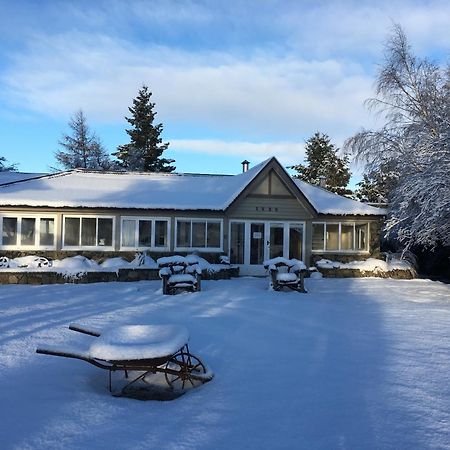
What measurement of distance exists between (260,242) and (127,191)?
20.1 feet

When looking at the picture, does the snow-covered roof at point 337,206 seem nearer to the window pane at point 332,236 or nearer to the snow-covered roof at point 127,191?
the window pane at point 332,236

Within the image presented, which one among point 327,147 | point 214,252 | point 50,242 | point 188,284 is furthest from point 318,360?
point 327,147

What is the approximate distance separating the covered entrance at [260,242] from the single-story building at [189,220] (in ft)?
0.14

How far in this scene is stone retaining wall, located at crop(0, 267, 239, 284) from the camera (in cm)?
1611

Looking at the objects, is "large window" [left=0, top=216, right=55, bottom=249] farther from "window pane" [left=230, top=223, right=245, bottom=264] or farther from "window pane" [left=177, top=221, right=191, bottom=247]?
"window pane" [left=230, top=223, right=245, bottom=264]

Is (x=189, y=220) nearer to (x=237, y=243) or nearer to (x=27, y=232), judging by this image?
(x=237, y=243)

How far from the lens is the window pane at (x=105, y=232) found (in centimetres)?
1898

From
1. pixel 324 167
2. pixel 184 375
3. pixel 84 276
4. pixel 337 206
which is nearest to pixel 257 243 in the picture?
pixel 337 206

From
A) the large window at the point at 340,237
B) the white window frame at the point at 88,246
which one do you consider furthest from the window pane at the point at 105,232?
the large window at the point at 340,237

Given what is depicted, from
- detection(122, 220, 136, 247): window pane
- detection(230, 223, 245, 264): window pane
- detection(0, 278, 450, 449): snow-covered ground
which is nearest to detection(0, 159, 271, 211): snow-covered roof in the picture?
detection(122, 220, 136, 247): window pane

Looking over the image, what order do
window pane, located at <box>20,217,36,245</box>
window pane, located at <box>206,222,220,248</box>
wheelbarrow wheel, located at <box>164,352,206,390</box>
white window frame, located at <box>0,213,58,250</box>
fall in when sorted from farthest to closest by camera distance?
window pane, located at <box>206,222,220,248</box>
window pane, located at <box>20,217,36,245</box>
white window frame, located at <box>0,213,58,250</box>
wheelbarrow wheel, located at <box>164,352,206,390</box>

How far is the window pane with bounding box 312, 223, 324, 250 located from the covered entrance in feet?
2.34

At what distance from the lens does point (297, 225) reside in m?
20.2

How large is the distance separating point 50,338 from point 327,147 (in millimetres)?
42162
